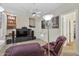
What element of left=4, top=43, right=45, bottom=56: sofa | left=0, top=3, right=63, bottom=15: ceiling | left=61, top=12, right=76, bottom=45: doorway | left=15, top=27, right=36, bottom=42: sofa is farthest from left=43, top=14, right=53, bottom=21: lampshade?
left=4, top=43, right=45, bottom=56: sofa

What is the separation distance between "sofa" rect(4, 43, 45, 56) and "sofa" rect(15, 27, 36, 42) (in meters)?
0.12

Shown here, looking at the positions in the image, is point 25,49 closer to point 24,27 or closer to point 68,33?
point 24,27

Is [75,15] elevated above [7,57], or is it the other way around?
[75,15]

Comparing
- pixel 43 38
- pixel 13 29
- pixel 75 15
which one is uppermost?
pixel 75 15

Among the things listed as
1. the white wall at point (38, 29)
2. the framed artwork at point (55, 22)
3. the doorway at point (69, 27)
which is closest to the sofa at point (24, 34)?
the white wall at point (38, 29)

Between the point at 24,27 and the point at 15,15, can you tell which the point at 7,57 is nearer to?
the point at 24,27

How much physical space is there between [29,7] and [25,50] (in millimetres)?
760

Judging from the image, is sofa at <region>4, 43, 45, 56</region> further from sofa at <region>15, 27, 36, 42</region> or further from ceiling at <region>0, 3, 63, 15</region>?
ceiling at <region>0, 3, 63, 15</region>

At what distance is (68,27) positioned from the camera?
236 centimetres

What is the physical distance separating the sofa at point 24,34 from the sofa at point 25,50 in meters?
0.12

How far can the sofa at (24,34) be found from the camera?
92.4 inches

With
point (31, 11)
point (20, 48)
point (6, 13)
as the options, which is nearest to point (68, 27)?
point (31, 11)

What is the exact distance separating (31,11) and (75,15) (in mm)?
787

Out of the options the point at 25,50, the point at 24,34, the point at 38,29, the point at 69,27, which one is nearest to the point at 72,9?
the point at 69,27
